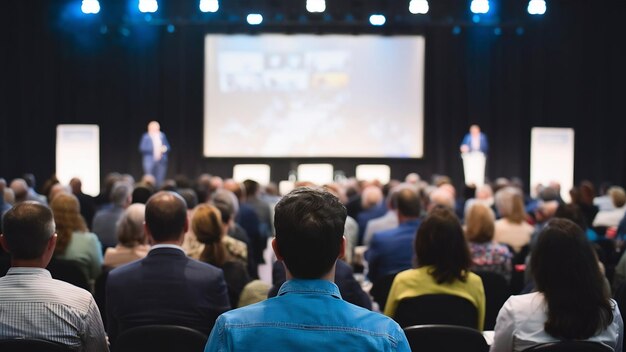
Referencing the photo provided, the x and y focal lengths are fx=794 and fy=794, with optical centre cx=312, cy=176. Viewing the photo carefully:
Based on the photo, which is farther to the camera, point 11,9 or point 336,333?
point 11,9

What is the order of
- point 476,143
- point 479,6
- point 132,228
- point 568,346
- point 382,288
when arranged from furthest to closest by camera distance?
point 476,143
point 479,6
point 132,228
point 382,288
point 568,346

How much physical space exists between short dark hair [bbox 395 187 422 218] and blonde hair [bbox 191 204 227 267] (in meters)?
1.42

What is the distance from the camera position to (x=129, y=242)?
4602 millimetres

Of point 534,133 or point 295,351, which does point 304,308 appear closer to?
point 295,351

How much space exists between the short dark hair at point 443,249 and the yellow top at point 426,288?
28 millimetres

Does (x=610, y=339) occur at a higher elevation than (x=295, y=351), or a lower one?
lower

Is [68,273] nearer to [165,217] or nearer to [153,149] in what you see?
[165,217]

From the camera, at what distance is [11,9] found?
14484 mm

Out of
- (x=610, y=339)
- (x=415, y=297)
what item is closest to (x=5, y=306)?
(x=415, y=297)

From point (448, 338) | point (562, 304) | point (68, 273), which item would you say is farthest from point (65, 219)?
point (562, 304)

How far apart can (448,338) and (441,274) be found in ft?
2.78

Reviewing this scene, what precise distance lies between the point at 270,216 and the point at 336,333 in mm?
6787

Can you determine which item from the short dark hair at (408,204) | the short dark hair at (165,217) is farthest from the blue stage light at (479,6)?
the short dark hair at (165,217)

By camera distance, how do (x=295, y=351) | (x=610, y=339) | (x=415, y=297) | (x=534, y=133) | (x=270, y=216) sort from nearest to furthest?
(x=295, y=351) → (x=610, y=339) → (x=415, y=297) → (x=270, y=216) → (x=534, y=133)
